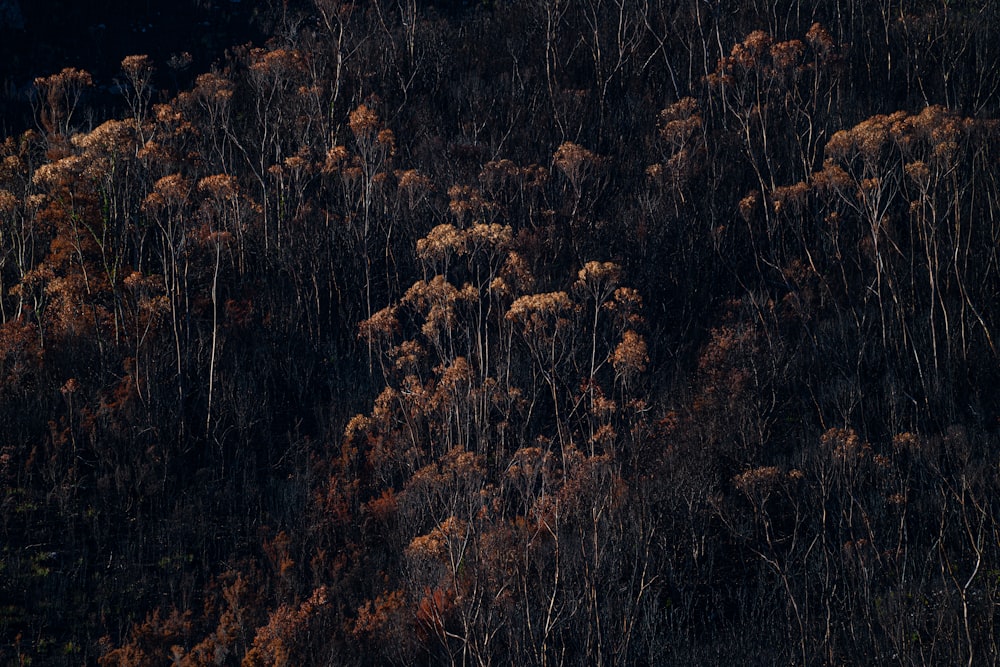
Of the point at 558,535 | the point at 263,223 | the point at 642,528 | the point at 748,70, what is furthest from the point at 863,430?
the point at 263,223

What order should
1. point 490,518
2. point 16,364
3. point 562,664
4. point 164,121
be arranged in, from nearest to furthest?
point 562,664 < point 490,518 < point 16,364 < point 164,121

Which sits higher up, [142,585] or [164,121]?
[164,121]

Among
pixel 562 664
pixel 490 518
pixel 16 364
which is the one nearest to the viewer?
pixel 562 664

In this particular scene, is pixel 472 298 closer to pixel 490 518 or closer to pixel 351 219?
pixel 490 518

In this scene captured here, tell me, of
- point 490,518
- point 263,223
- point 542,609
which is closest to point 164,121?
point 263,223

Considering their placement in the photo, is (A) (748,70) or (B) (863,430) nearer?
(B) (863,430)

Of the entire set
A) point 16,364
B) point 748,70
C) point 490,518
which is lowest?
point 490,518
